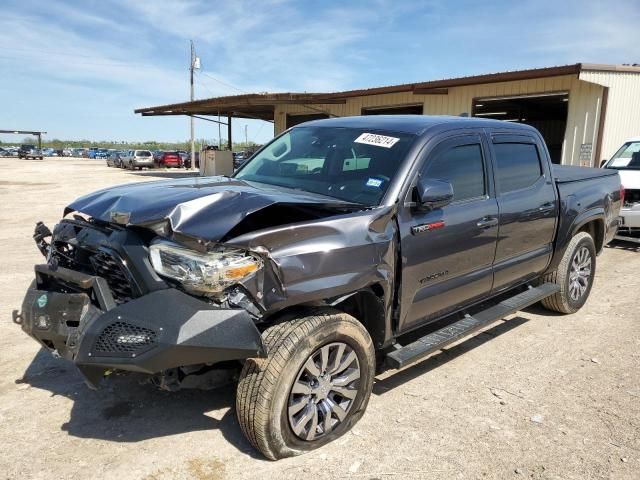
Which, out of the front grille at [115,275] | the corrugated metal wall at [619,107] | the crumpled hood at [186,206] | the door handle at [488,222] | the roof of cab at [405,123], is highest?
the corrugated metal wall at [619,107]

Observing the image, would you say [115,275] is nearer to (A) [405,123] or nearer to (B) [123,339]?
(B) [123,339]

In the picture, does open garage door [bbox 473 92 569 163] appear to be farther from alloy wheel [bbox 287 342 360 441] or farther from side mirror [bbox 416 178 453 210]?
alloy wheel [bbox 287 342 360 441]

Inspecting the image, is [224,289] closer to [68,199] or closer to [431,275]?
[431,275]

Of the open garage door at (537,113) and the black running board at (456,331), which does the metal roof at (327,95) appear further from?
the black running board at (456,331)

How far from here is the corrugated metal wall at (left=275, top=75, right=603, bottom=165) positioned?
1389cm

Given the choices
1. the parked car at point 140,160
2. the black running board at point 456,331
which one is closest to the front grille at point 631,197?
the black running board at point 456,331

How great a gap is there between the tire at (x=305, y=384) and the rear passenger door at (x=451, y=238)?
55cm

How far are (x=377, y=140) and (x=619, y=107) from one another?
13.4 meters

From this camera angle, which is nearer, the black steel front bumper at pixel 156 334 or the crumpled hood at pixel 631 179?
the black steel front bumper at pixel 156 334

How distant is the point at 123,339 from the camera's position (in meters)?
2.45

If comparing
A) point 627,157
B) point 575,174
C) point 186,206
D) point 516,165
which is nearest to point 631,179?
point 627,157

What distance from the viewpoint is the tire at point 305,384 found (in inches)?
105

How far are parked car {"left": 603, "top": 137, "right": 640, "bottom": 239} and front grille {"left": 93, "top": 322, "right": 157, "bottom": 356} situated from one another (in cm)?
860

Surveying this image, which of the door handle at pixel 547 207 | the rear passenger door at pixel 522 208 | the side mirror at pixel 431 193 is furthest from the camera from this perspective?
the door handle at pixel 547 207
